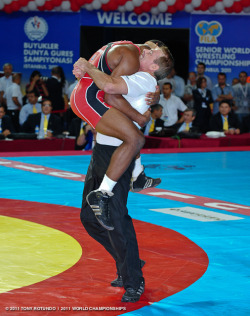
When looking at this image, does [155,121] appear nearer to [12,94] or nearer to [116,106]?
[12,94]

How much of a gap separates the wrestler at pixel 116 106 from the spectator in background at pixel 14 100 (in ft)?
30.2

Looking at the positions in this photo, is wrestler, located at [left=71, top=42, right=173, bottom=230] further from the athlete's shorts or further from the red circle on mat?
the red circle on mat

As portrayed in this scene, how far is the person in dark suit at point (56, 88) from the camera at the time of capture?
42.2ft

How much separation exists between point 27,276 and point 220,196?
3.56 meters

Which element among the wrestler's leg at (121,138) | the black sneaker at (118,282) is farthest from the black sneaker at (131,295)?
the wrestler's leg at (121,138)

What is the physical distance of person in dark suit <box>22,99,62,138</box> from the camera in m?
11.0

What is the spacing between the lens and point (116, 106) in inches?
142

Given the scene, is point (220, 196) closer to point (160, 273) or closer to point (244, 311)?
point (160, 273)

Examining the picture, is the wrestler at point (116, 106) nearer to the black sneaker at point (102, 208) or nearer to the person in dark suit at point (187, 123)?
the black sneaker at point (102, 208)

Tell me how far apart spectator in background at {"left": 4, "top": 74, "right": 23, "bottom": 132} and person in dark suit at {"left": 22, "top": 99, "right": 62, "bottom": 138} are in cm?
162

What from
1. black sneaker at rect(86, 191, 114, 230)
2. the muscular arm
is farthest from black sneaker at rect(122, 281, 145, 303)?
the muscular arm

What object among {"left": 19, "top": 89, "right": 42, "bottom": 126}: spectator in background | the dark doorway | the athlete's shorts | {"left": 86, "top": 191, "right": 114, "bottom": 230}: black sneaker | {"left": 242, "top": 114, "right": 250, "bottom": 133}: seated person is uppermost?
the dark doorway

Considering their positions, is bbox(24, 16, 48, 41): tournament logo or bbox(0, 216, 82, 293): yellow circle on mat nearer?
bbox(0, 216, 82, 293): yellow circle on mat

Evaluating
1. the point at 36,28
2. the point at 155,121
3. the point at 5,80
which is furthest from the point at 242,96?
the point at 5,80
